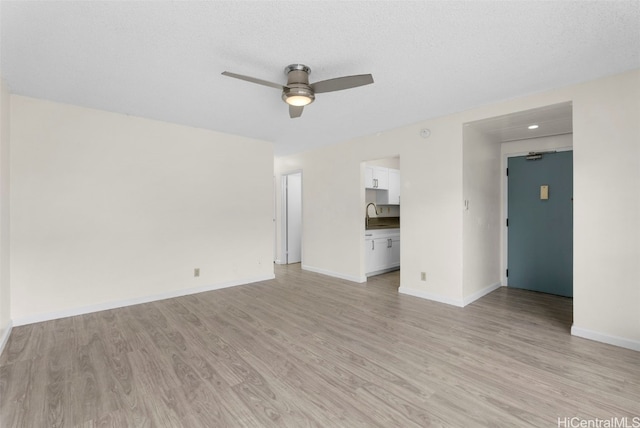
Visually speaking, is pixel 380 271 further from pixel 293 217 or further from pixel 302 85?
pixel 302 85

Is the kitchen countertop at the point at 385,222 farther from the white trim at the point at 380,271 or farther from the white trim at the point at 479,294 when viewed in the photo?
the white trim at the point at 479,294

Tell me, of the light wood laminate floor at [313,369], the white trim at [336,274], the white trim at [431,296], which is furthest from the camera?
the white trim at [336,274]

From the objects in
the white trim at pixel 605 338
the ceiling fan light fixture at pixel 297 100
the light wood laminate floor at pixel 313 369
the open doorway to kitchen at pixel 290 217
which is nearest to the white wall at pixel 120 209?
the light wood laminate floor at pixel 313 369

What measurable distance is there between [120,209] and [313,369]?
10.4 ft

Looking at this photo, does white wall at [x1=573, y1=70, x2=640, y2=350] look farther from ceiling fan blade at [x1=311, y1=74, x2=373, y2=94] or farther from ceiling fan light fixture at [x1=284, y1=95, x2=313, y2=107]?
ceiling fan light fixture at [x1=284, y1=95, x2=313, y2=107]

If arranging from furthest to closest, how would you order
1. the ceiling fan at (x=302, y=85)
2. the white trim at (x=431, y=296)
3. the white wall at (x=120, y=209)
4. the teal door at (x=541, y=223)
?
the teal door at (x=541, y=223) < the white trim at (x=431, y=296) < the white wall at (x=120, y=209) < the ceiling fan at (x=302, y=85)

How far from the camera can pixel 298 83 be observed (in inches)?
94.5

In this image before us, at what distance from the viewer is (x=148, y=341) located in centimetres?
267

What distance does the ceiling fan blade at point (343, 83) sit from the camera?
2.15 meters

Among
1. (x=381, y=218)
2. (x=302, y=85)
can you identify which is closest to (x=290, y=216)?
(x=381, y=218)

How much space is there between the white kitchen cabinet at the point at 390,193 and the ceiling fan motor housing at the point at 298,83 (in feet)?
13.5

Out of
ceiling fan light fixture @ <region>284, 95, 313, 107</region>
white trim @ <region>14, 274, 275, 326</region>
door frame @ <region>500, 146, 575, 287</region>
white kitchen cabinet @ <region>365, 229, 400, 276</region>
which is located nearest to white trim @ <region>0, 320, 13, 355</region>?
white trim @ <region>14, 274, 275, 326</region>

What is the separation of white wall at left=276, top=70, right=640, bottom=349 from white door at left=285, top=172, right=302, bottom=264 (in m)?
0.40

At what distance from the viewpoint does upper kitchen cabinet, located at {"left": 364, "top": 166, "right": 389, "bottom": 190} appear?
5664mm
